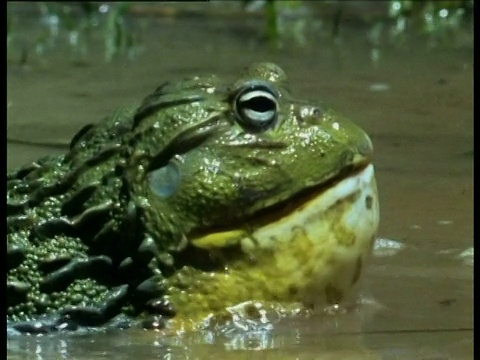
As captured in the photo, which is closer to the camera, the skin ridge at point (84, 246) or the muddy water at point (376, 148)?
the muddy water at point (376, 148)

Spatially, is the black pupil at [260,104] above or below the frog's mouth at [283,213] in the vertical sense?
above

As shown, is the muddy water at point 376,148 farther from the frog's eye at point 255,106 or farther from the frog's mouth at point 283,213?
the frog's eye at point 255,106

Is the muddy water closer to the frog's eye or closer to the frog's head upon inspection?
the frog's head

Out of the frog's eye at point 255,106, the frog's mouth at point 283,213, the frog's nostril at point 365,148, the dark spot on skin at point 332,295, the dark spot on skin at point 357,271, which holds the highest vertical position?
the frog's eye at point 255,106

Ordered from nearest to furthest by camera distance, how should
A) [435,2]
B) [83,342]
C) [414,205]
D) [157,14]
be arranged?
1. [83,342]
2. [414,205]
3. [435,2]
4. [157,14]

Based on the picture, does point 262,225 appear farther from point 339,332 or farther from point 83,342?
point 83,342

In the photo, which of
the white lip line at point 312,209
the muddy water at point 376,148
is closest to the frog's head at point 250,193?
the white lip line at point 312,209

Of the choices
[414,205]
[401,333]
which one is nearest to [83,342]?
[401,333]
